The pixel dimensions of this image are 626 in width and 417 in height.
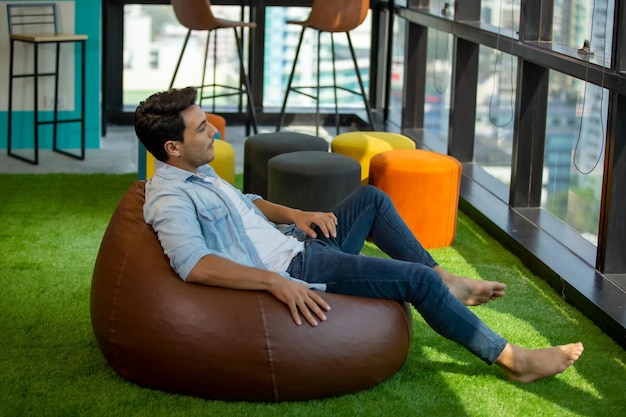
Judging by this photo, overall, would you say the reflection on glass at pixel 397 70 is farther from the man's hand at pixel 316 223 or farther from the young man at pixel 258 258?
the young man at pixel 258 258

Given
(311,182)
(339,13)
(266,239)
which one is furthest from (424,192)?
(339,13)

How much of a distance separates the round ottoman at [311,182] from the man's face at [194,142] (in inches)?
60.8

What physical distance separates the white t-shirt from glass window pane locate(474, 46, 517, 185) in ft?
8.85

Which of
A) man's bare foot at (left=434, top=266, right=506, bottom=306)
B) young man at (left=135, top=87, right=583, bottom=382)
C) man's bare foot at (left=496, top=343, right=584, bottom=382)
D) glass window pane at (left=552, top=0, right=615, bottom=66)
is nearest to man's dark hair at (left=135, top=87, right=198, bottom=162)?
young man at (left=135, top=87, right=583, bottom=382)

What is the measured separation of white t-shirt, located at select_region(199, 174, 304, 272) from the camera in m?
3.53

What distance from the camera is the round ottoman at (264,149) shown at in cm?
559

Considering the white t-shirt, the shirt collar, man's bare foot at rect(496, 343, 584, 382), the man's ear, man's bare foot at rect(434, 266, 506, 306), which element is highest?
the man's ear

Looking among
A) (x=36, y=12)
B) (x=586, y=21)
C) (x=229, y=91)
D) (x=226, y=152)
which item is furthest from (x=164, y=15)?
(x=586, y=21)

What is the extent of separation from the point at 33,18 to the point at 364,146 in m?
2.69

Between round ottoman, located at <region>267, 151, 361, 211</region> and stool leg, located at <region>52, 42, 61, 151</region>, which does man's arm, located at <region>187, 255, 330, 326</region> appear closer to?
round ottoman, located at <region>267, 151, 361, 211</region>

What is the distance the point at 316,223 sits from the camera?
370 centimetres

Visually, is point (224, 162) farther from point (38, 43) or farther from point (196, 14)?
point (38, 43)

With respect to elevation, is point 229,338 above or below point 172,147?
below

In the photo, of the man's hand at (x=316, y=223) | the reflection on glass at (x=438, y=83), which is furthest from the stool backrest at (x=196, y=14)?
the man's hand at (x=316, y=223)
